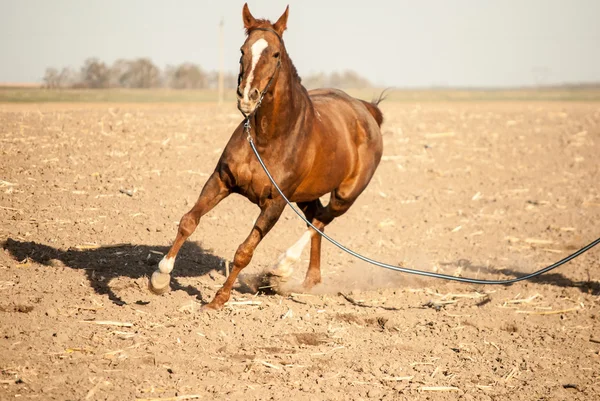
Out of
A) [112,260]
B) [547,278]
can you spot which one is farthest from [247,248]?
[547,278]

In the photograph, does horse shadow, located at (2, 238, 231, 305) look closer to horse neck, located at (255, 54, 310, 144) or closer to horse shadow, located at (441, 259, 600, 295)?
horse neck, located at (255, 54, 310, 144)

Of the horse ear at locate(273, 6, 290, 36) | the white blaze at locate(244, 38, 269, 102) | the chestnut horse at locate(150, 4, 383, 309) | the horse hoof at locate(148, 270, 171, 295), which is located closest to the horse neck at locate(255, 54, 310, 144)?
the chestnut horse at locate(150, 4, 383, 309)

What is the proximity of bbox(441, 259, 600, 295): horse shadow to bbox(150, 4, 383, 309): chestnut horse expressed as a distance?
9.80 feet

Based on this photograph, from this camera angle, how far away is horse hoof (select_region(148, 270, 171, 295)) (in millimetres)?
7402

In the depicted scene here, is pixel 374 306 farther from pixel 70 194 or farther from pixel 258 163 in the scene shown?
pixel 70 194

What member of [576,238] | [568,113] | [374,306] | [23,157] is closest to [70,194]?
[23,157]

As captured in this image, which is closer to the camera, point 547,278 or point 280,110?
point 280,110

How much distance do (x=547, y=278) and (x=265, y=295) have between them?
427 centimetres

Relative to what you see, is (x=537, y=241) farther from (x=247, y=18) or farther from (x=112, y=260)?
(x=247, y=18)

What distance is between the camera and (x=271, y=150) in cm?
768

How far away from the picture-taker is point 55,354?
603cm

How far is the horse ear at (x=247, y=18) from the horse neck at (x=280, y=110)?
1.47 feet

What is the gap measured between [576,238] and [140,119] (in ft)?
34.0

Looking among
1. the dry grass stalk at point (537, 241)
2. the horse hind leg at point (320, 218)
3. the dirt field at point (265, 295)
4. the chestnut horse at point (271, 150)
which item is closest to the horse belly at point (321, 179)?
the chestnut horse at point (271, 150)
